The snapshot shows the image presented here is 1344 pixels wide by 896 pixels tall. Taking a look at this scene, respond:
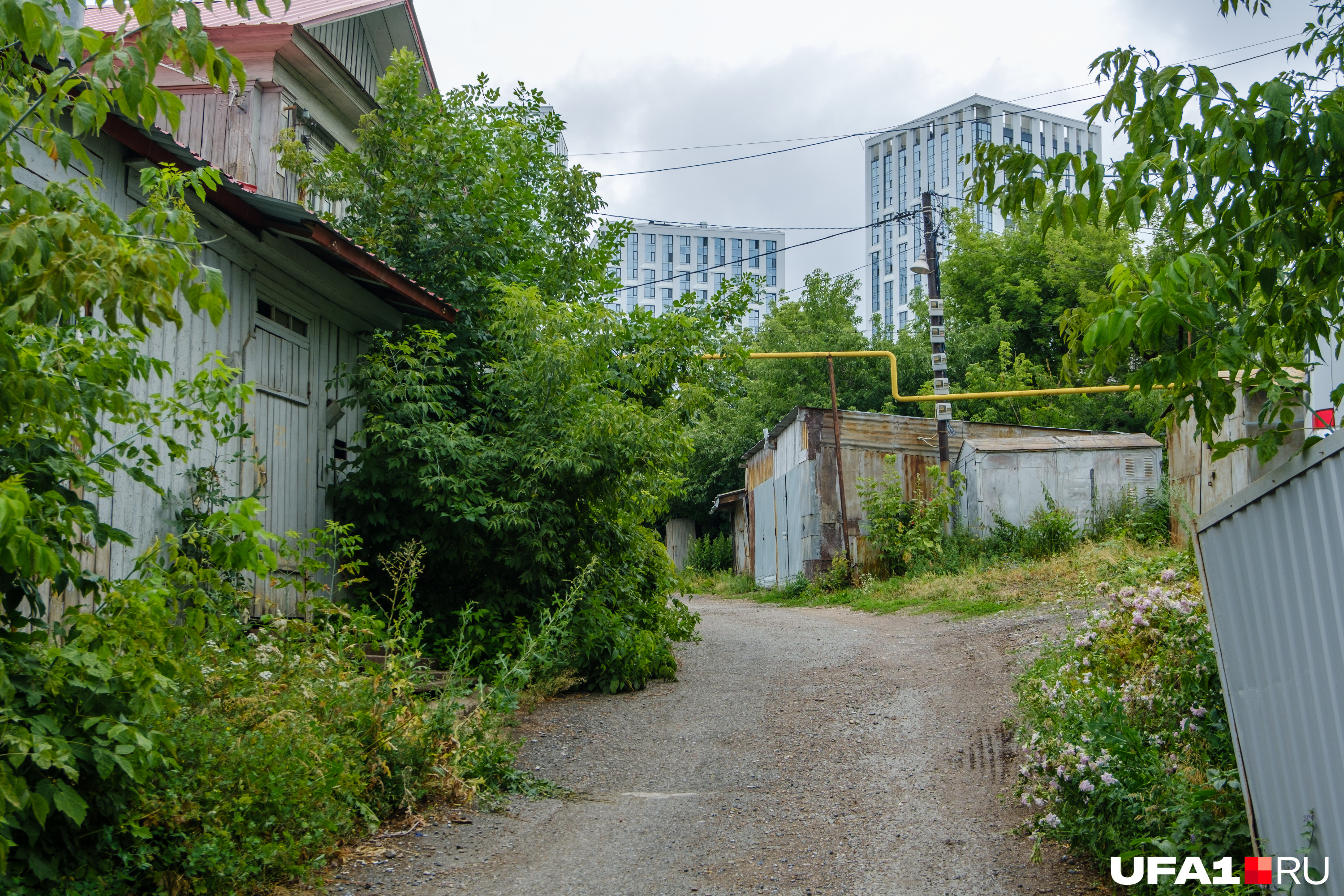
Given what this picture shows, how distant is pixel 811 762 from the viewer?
6141mm

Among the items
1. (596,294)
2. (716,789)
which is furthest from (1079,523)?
(716,789)

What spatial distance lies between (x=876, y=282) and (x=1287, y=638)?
8419cm

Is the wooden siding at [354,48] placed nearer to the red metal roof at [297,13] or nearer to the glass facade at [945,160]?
the red metal roof at [297,13]

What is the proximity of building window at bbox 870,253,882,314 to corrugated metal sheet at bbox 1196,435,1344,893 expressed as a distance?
77937 mm

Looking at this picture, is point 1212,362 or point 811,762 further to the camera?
point 811,762

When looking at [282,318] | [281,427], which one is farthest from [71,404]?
[282,318]

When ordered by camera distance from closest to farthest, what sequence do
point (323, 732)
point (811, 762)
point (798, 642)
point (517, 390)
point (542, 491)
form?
point (323, 732)
point (811, 762)
point (542, 491)
point (517, 390)
point (798, 642)

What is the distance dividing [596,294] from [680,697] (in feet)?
17.3

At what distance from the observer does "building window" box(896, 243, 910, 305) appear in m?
71.3

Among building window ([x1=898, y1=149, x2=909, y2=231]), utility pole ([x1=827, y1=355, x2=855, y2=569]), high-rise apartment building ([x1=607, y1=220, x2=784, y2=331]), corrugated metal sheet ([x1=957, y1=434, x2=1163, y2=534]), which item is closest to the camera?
corrugated metal sheet ([x1=957, y1=434, x2=1163, y2=534])

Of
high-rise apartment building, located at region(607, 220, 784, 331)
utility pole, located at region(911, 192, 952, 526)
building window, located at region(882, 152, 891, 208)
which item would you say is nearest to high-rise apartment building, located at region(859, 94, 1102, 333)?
building window, located at region(882, 152, 891, 208)

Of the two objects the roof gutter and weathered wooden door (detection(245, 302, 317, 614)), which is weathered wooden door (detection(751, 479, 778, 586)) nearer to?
the roof gutter

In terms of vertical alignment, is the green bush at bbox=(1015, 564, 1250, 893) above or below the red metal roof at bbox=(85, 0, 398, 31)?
below

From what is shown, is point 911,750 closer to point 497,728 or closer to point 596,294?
point 497,728
